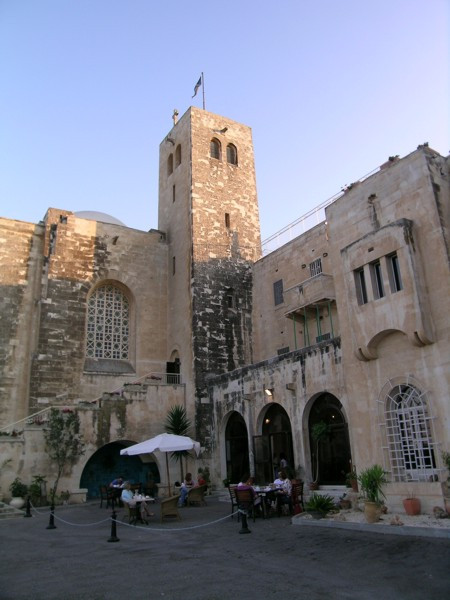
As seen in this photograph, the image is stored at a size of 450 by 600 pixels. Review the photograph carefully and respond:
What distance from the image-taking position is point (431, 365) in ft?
36.4

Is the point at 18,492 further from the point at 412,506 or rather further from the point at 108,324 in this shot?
the point at 412,506

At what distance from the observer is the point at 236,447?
1977 centimetres

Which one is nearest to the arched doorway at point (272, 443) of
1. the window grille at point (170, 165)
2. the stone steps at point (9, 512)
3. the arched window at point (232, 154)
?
the stone steps at point (9, 512)

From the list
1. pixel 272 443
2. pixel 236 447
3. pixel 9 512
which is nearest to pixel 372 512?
pixel 272 443

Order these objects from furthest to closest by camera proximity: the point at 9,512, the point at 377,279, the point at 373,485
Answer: the point at 9,512 < the point at 377,279 < the point at 373,485

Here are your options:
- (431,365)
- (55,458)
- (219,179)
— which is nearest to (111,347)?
(55,458)

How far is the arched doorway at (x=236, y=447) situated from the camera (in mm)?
19220

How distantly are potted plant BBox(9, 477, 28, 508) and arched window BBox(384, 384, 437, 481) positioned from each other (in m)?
11.8

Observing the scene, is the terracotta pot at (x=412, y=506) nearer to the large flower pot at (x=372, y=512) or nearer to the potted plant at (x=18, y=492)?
the large flower pot at (x=372, y=512)

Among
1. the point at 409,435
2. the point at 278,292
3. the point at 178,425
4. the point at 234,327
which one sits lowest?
the point at 409,435

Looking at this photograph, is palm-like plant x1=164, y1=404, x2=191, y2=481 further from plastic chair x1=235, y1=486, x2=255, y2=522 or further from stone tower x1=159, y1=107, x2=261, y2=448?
plastic chair x1=235, y1=486, x2=255, y2=522

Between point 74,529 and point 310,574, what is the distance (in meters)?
7.37

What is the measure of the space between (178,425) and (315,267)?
8.51m

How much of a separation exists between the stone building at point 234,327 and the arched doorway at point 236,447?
0.07m
